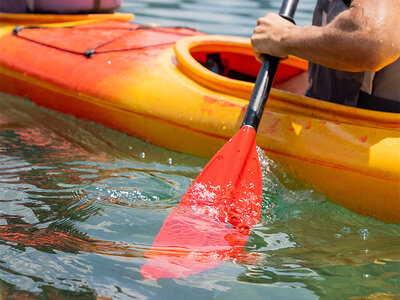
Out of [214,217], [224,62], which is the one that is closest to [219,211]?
[214,217]

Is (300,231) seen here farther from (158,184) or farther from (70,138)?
(70,138)

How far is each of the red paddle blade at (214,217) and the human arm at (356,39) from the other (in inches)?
15.6

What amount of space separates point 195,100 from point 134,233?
0.82 meters

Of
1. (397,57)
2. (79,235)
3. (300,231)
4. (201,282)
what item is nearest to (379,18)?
(397,57)

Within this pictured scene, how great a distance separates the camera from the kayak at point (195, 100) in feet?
6.60

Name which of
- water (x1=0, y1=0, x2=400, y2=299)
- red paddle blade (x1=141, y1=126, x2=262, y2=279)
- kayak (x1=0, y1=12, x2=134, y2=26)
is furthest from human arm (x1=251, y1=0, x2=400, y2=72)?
kayak (x1=0, y1=12, x2=134, y2=26)

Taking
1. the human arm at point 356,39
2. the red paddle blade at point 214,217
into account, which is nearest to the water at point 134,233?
the red paddle blade at point 214,217

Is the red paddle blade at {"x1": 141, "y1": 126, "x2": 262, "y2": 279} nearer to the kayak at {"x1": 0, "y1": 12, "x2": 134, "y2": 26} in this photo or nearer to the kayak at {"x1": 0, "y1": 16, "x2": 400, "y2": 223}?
the kayak at {"x1": 0, "y1": 16, "x2": 400, "y2": 223}

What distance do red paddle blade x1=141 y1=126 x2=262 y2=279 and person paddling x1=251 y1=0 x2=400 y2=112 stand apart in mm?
372

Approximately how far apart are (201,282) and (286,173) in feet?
2.42

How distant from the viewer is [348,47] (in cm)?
177

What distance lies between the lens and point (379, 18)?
169cm

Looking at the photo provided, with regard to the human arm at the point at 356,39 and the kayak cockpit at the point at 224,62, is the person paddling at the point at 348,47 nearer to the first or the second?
the human arm at the point at 356,39

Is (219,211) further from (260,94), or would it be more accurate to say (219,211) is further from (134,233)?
(260,94)
